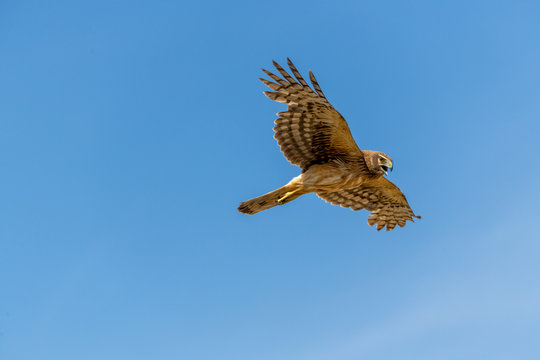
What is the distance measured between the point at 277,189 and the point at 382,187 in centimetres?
260

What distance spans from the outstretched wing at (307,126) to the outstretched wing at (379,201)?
139 centimetres

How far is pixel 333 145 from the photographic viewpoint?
31.3 feet

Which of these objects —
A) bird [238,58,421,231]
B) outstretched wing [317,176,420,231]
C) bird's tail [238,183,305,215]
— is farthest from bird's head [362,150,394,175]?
bird's tail [238,183,305,215]

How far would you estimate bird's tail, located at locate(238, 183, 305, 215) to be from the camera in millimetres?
9250

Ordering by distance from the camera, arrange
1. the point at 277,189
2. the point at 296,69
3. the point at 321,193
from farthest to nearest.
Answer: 1. the point at 321,193
2. the point at 277,189
3. the point at 296,69

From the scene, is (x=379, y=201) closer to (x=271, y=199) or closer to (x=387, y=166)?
(x=387, y=166)

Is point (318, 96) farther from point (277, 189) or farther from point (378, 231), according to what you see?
point (378, 231)

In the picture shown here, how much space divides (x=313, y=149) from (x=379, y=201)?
2413 millimetres

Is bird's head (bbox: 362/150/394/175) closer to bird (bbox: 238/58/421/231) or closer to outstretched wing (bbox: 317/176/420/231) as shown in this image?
bird (bbox: 238/58/421/231)

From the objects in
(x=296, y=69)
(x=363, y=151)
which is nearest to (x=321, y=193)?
(x=363, y=151)

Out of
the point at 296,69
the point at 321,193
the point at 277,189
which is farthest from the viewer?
the point at 321,193

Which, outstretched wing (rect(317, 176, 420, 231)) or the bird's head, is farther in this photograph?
outstretched wing (rect(317, 176, 420, 231))

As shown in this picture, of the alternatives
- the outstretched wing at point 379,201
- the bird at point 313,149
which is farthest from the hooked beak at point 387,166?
the outstretched wing at point 379,201

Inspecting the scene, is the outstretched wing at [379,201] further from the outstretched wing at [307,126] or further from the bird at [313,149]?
the outstretched wing at [307,126]
